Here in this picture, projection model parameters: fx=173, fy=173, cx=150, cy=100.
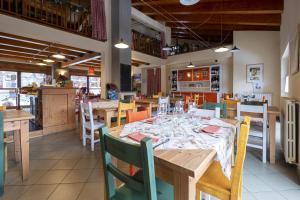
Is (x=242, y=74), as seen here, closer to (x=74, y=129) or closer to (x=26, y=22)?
(x=74, y=129)

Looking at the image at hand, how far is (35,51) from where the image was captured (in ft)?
22.4

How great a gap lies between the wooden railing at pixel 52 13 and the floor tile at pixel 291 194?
18.3 feet

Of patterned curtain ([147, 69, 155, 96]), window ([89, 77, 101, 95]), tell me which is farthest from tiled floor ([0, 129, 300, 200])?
window ([89, 77, 101, 95])

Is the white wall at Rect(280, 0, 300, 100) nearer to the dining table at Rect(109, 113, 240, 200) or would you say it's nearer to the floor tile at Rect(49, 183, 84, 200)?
the dining table at Rect(109, 113, 240, 200)

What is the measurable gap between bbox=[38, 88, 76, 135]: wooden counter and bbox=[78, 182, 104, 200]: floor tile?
2.94m

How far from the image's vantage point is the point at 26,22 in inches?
158

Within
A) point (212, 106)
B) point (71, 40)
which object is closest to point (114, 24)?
point (71, 40)

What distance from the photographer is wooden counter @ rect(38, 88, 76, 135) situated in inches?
171

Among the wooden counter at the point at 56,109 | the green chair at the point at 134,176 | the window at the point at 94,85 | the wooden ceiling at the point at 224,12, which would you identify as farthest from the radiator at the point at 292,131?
the window at the point at 94,85

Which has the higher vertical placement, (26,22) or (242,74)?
(26,22)

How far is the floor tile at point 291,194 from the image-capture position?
1.88 metres

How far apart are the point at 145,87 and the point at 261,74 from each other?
620cm

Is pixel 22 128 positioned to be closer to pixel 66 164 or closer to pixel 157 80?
pixel 66 164

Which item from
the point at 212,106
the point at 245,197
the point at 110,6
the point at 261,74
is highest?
A: the point at 110,6
